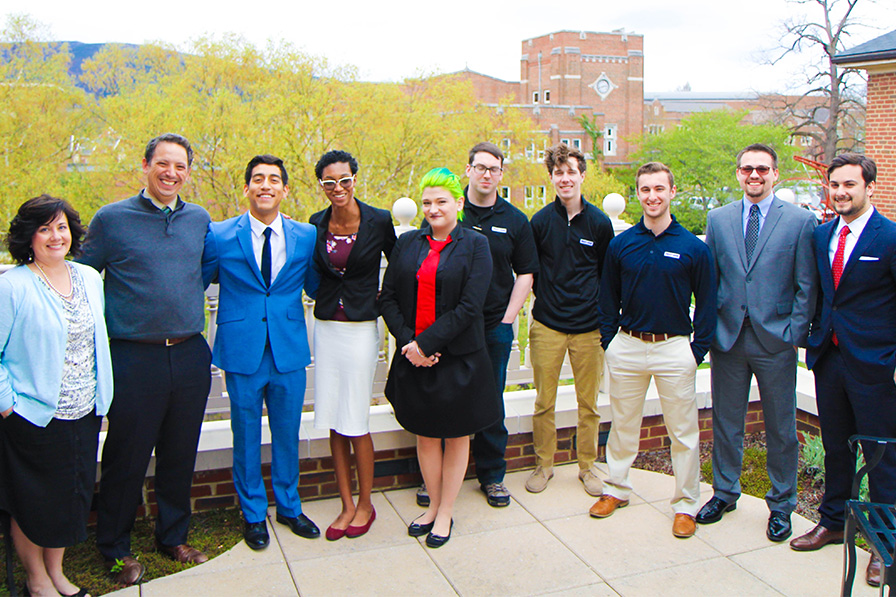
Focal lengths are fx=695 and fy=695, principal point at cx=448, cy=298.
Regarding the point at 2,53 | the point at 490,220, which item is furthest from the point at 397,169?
the point at 490,220

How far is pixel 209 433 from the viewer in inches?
154

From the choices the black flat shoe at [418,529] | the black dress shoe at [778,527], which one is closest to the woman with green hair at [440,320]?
the black flat shoe at [418,529]

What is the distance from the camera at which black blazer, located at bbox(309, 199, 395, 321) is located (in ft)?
11.5

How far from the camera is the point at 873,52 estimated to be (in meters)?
14.1

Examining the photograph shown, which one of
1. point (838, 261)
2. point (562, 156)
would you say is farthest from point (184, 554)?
point (838, 261)

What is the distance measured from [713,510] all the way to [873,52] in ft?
45.7

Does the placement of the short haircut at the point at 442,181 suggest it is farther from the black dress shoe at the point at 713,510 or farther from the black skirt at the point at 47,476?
the black dress shoe at the point at 713,510

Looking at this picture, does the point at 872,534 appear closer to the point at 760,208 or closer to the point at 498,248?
the point at 760,208

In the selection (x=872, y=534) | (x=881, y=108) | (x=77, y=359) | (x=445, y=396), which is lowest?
(x=872, y=534)

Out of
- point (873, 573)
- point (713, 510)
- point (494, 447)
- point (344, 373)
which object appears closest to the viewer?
point (873, 573)

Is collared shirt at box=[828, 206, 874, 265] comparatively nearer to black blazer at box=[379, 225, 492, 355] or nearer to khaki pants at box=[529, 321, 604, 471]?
khaki pants at box=[529, 321, 604, 471]

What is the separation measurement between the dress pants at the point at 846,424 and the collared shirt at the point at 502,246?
1625mm

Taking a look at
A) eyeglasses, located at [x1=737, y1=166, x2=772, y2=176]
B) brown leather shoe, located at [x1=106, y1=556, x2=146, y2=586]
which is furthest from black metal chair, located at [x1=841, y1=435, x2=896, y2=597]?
brown leather shoe, located at [x1=106, y1=556, x2=146, y2=586]

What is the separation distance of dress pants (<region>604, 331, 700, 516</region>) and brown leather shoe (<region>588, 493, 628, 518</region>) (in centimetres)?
14
